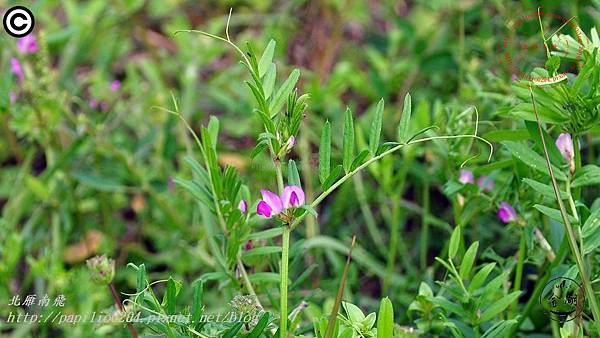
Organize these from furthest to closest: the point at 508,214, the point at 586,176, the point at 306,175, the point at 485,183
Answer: the point at 306,175
the point at 485,183
the point at 508,214
the point at 586,176

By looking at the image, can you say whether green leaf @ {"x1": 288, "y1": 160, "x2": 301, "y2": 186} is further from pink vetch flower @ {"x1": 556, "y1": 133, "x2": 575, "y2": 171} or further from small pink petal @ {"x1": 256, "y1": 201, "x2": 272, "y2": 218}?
pink vetch flower @ {"x1": 556, "y1": 133, "x2": 575, "y2": 171}

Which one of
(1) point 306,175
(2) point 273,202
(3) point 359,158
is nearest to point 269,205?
(2) point 273,202

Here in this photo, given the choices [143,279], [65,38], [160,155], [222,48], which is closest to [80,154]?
[160,155]

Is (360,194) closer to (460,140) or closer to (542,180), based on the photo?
(460,140)

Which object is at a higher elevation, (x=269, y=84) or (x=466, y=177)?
(x=269, y=84)

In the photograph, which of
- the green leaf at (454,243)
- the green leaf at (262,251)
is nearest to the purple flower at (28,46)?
the green leaf at (262,251)

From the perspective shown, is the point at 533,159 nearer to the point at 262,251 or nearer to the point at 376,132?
the point at 376,132
